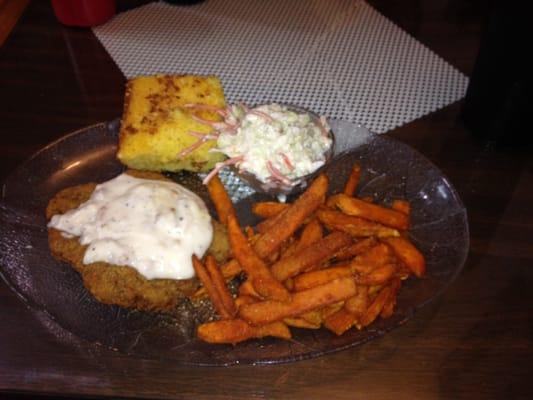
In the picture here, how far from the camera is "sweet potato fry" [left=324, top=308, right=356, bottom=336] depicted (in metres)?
1.45

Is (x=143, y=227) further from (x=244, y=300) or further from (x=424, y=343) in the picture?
(x=424, y=343)

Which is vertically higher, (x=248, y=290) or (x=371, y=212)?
(x=371, y=212)

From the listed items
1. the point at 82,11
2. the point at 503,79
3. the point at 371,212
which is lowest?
the point at 371,212

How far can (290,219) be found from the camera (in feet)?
5.25

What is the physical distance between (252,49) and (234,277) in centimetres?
138

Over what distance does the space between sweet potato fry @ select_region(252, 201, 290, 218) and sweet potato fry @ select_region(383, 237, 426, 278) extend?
0.35 m

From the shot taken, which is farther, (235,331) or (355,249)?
(355,249)

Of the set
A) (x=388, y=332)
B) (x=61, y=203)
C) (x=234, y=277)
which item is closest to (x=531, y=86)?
(x=388, y=332)

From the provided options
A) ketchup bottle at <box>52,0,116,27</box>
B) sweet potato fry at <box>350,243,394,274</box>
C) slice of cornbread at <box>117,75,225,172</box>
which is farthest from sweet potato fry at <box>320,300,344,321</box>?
ketchup bottle at <box>52,0,116,27</box>

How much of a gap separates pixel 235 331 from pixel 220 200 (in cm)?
47

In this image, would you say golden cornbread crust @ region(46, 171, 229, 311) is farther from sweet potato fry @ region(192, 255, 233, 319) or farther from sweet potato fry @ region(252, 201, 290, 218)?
sweet potato fry @ region(252, 201, 290, 218)

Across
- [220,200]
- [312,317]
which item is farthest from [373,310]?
[220,200]

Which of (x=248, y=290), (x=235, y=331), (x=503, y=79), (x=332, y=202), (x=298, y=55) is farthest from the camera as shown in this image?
(x=298, y=55)

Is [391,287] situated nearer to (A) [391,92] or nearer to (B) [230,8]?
(A) [391,92]
